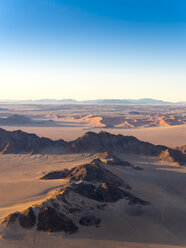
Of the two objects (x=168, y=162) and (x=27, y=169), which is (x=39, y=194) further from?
(x=168, y=162)

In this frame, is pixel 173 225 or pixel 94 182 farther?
pixel 94 182

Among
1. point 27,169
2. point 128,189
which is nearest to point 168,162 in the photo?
point 128,189

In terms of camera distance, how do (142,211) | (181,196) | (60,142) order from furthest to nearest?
1. (60,142)
2. (181,196)
3. (142,211)

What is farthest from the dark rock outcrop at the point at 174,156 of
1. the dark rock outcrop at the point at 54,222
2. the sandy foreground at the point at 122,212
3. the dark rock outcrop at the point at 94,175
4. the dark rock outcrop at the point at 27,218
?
the dark rock outcrop at the point at 27,218

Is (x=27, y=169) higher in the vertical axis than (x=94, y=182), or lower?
lower

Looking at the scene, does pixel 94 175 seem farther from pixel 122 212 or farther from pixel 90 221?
pixel 90 221

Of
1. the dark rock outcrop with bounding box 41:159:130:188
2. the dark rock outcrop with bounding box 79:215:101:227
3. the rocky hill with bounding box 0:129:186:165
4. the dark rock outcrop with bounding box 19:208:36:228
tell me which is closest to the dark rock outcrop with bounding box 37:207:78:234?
the dark rock outcrop with bounding box 19:208:36:228

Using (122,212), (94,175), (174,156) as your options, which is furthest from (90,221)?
(174,156)

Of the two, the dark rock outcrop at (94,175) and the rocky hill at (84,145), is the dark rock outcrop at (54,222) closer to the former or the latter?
the dark rock outcrop at (94,175)
